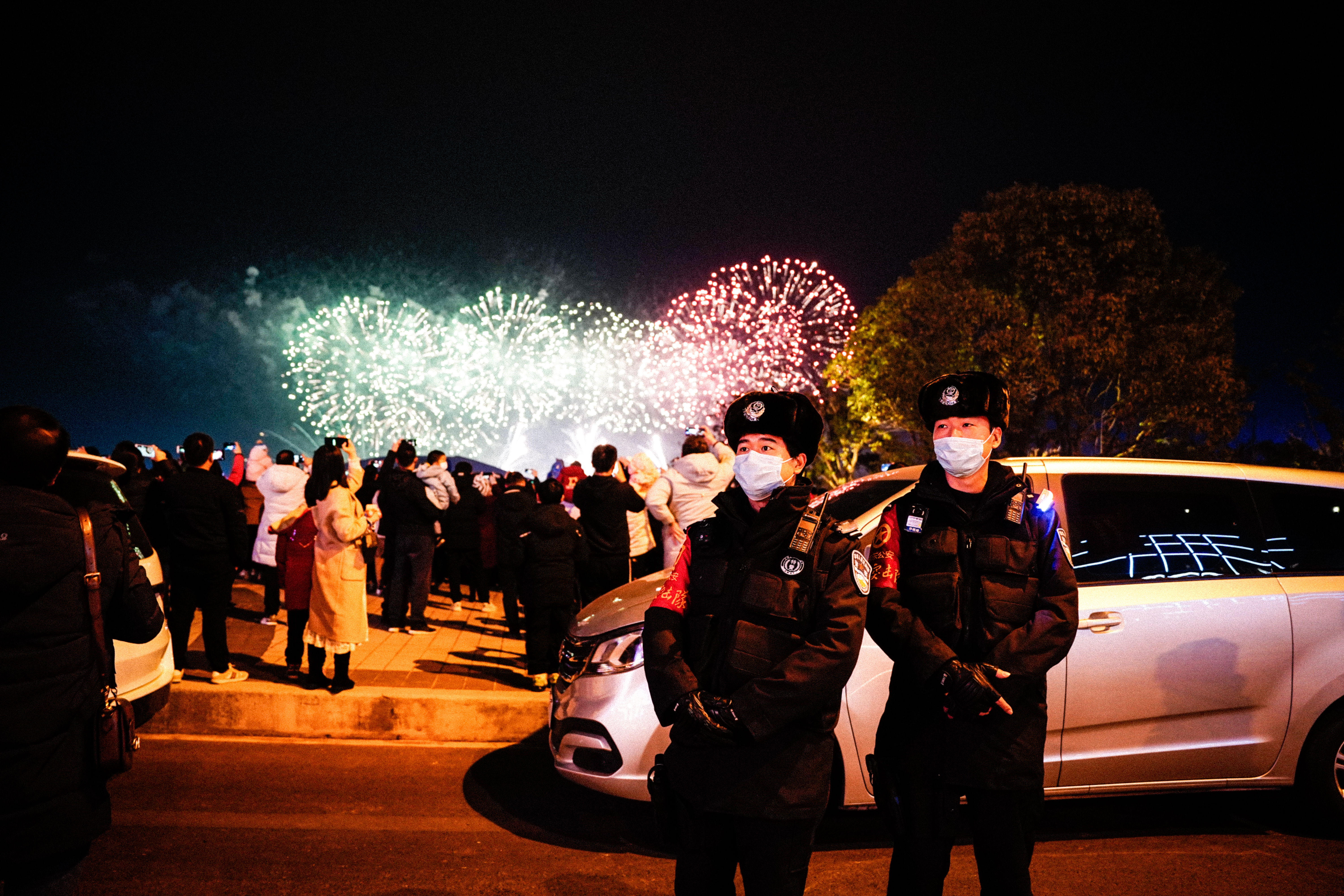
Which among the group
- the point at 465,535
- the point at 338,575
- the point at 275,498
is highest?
the point at 275,498

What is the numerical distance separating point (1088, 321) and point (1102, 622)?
17.0 metres

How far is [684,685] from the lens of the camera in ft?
7.56

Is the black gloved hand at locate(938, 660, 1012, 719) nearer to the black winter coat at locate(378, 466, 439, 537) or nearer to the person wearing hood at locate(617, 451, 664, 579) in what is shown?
the person wearing hood at locate(617, 451, 664, 579)

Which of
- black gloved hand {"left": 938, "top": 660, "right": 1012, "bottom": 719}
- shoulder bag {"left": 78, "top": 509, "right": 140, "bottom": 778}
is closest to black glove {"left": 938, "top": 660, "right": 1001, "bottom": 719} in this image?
black gloved hand {"left": 938, "top": 660, "right": 1012, "bottom": 719}

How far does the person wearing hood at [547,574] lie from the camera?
21.9ft

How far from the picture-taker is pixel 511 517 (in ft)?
24.5

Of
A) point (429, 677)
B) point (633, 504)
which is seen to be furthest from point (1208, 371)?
point (429, 677)

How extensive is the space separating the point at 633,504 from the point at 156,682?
3.72 metres

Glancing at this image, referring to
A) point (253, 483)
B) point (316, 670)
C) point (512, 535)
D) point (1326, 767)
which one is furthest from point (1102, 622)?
point (253, 483)

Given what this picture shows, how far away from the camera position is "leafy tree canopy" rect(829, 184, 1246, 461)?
61.7ft

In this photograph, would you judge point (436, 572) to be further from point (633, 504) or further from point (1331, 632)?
point (1331, 632)

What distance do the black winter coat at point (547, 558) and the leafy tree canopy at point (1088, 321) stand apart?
45.8 feet

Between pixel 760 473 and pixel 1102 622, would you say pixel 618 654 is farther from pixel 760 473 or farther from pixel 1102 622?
pixel 1102 622

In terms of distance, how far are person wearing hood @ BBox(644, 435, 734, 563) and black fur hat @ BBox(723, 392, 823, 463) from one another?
455cm
